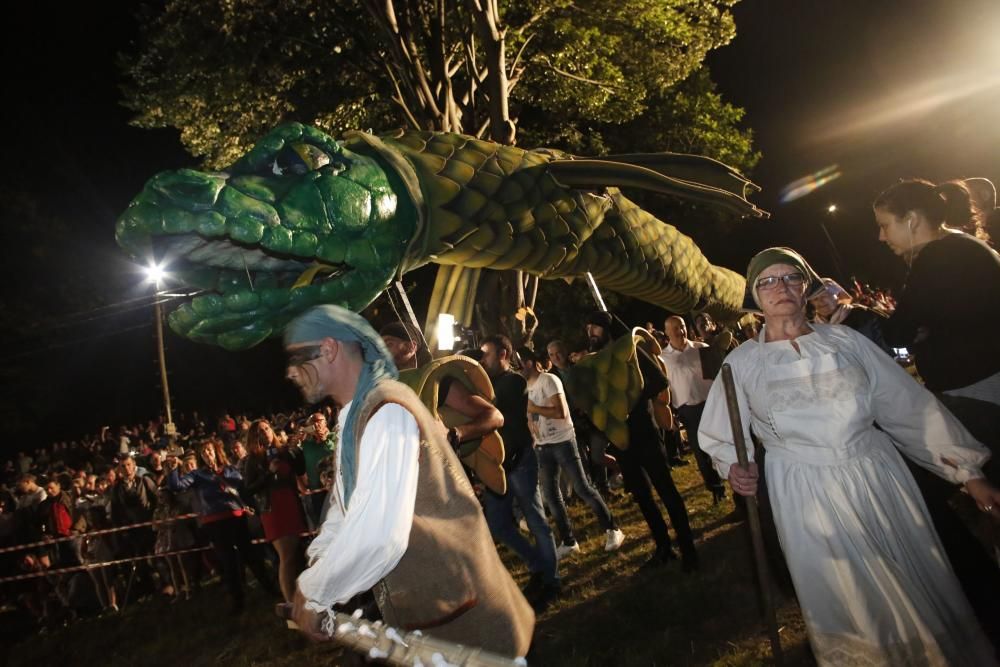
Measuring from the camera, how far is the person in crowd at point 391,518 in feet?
5.42

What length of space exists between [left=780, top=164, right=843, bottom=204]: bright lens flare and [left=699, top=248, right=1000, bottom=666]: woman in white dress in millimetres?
26249

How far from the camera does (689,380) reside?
6598mm

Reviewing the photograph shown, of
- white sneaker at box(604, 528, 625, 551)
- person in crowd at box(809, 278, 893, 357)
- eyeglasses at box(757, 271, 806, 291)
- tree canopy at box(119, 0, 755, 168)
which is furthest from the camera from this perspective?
tree canopy at box(119, 0, 755, 168)

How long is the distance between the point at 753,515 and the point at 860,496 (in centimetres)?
42

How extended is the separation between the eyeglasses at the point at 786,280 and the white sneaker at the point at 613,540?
3.75 m

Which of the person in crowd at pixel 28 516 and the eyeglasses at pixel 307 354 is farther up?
the person in crowd at pixel 28 516

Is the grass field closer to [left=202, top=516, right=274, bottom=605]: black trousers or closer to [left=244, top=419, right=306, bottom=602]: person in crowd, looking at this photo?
[left=202, top=516, right=274, bottom=605]: black trousers

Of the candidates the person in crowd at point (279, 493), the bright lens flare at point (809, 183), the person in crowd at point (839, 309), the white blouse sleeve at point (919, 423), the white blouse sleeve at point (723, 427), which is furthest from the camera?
the bright lens flare at point (809, 183)

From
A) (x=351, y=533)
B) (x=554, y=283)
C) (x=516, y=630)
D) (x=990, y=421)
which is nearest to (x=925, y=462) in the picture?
(x=990, y=421)

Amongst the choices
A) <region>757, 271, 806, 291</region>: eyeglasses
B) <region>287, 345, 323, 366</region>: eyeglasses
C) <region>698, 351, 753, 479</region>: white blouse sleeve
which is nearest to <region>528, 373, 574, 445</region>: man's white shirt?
<region>698, 351, 753, 479</region>: white blouse sleeve

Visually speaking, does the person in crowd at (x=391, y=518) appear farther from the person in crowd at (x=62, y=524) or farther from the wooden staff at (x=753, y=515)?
the person in crowd at (x=62, y=524)

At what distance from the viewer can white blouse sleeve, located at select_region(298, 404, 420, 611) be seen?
164 cm

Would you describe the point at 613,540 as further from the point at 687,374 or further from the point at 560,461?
the point at 687,374

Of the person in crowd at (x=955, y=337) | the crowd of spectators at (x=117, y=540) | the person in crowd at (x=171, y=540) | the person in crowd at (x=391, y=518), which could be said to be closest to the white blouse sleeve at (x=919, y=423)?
the person in crowd at (x=955, y=337)
